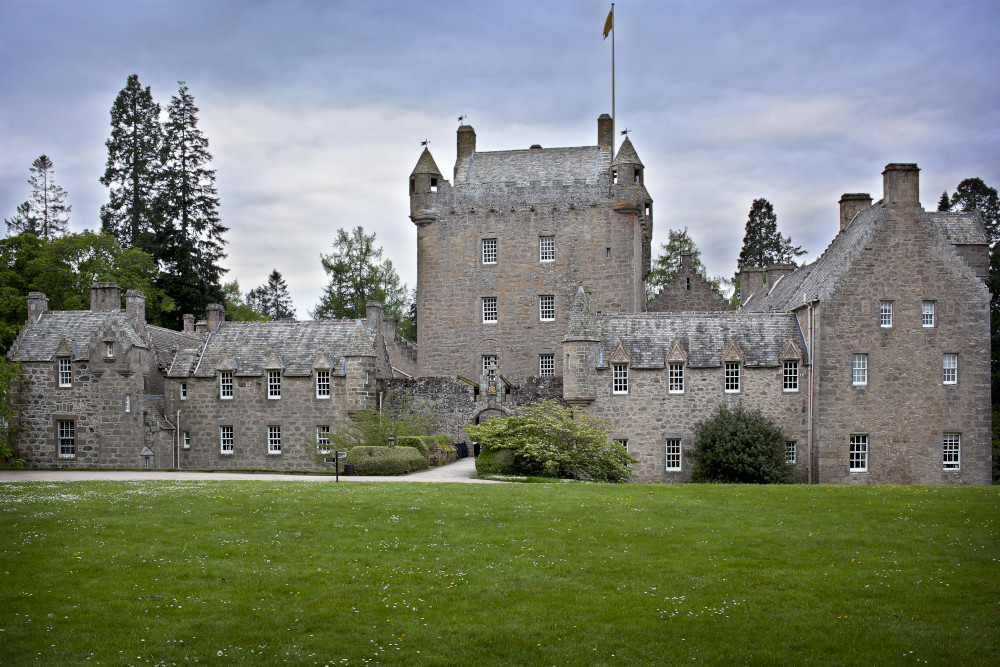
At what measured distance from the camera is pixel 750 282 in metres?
54.2

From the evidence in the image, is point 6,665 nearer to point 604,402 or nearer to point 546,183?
point 604,402

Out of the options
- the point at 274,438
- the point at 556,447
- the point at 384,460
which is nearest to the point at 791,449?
the point at 556,447

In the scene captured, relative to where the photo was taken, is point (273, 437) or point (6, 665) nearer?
point (6, 665)

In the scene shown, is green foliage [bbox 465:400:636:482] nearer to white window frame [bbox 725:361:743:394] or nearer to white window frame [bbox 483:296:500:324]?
white window frame [bbox 725:361:743:394]

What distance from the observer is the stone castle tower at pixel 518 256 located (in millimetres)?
44156

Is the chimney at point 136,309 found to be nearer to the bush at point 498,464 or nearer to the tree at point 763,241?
the bush at point 498,464

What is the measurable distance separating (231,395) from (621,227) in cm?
2158

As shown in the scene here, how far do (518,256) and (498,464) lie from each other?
708 inches

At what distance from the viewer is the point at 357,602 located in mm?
11523

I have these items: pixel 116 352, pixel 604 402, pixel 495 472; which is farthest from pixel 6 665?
pixel 116 352

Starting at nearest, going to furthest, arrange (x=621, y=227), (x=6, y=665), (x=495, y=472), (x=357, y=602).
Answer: (x=6, y=665)
(x=357, y=602)
(x=495, y=472)
(x=621, y=227)

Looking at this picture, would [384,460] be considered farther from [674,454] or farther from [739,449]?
[739,449]

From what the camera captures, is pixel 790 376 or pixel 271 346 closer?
pixel 790 376

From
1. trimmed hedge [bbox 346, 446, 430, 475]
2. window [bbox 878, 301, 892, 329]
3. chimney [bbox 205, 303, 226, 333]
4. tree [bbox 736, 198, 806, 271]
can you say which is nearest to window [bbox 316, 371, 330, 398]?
chimney [bbox 205, 303, 226, 333]
